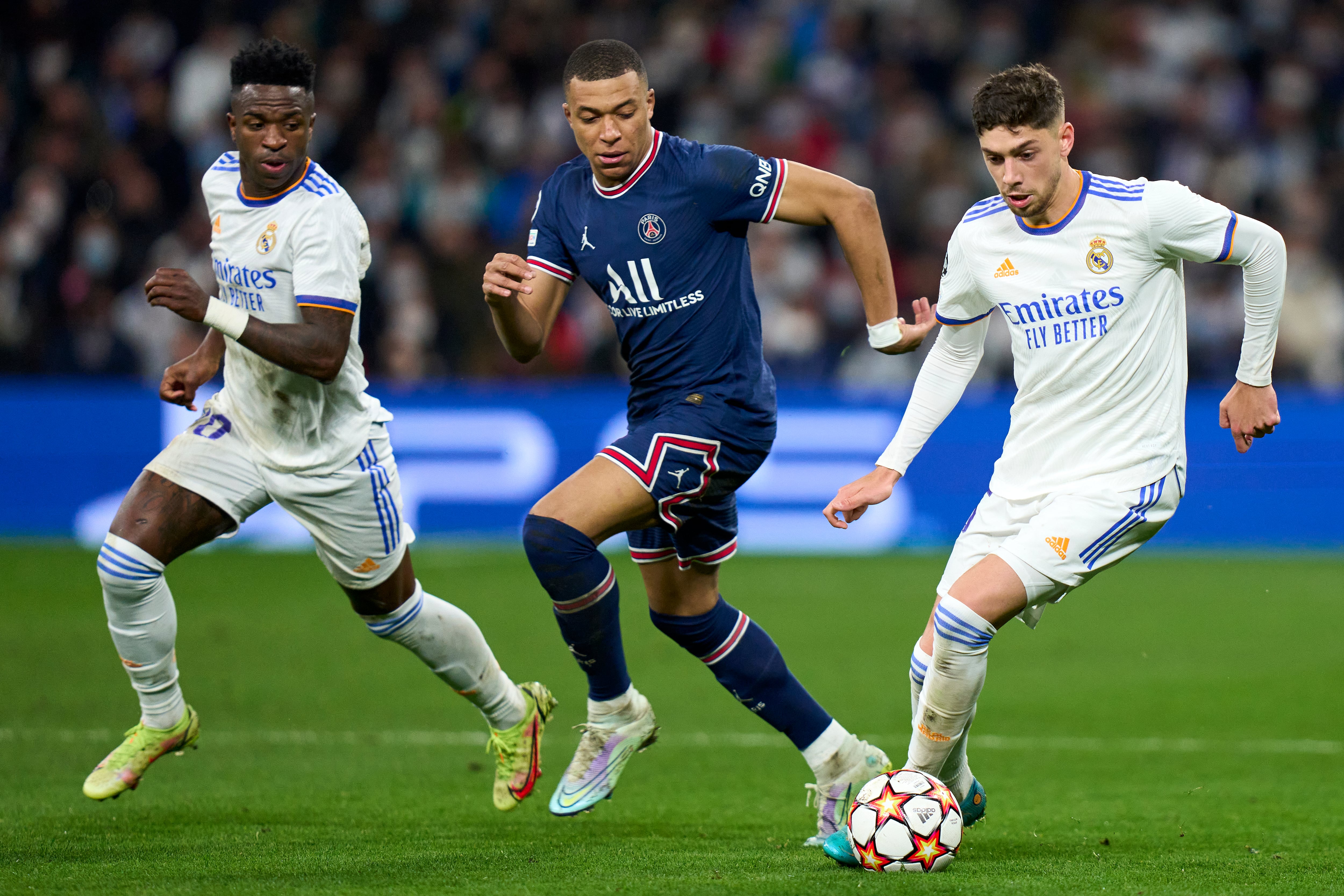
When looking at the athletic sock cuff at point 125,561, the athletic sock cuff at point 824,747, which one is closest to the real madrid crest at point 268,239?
the athletic sock cuff at point 125,561

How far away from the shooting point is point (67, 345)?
14.3m

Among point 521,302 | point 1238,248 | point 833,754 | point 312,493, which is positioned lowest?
point 833,754

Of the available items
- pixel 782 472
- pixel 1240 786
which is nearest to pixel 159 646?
pixel 1240 786

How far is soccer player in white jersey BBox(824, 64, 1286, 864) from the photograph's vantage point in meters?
4.73

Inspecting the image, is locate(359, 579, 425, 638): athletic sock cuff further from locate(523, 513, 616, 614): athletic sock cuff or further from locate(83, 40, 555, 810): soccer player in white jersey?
locate(523, 513, 616, 614): athletic sock cuff

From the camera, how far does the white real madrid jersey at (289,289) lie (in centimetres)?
548

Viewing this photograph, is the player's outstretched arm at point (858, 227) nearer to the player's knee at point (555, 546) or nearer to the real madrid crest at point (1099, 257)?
the real madrid crest at point (1099, 257)

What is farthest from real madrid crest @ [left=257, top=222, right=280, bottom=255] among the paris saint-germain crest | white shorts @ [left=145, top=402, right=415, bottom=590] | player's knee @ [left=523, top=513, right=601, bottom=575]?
player's knee @ [left=523, top=513, right=601, bottom=575]

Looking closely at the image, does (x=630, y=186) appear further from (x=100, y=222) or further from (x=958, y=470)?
(x=100, y=222)

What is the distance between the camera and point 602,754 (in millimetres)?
5660

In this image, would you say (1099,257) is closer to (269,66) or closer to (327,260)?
(327,260)

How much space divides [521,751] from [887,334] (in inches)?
80.8

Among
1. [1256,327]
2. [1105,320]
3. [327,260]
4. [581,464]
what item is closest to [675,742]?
[327,260]

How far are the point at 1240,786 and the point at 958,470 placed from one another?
274 inches
